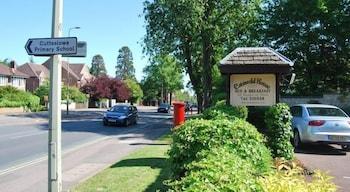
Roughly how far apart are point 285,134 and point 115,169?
421 cm

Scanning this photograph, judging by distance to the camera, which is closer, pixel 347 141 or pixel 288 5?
pixel 347 141

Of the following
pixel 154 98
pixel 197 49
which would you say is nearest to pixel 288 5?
pixel 197 49

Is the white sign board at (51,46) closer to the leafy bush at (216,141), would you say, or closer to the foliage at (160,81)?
the leafy bush at (216,141)

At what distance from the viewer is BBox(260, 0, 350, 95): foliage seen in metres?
35.4

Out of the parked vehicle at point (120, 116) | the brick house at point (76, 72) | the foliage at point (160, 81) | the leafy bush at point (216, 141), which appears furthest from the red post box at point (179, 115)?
the brick house at point (76, 72)

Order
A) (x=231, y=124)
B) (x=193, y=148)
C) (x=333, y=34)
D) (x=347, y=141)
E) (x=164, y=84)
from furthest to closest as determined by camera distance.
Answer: (x=164, y=84) < (x=333, y=34) < (x=347, y=141) < (x=231, y=124) < (x=193, y=148)

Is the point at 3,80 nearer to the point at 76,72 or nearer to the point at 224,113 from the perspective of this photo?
the point at 76,72

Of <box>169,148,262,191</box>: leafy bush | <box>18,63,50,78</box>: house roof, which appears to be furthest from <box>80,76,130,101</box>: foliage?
<box>169,148,262,191</box>: leafy bush

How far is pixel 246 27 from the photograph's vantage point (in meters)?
40.3

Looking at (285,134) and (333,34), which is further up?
(333,34)

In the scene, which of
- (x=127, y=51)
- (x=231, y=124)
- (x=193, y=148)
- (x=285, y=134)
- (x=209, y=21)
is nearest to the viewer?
(x=193, y=148)

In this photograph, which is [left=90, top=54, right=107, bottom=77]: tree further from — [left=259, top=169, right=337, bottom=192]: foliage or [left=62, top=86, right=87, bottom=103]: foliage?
[left=259, top=169, right=337, bottom=192]: foliage

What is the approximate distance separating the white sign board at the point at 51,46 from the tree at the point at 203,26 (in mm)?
28983

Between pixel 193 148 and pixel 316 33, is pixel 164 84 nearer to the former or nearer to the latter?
pixel 316 33
